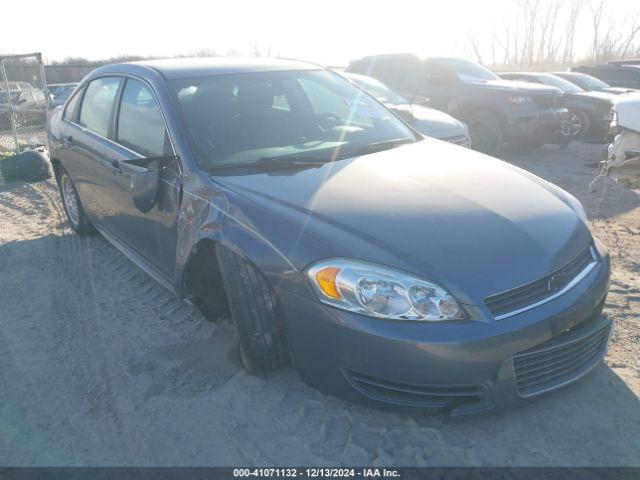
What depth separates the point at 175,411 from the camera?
276 cm

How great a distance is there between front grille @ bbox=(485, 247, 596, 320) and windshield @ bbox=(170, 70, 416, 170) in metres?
1.38

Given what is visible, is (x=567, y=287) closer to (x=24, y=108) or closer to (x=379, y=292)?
(x=379, y=292)

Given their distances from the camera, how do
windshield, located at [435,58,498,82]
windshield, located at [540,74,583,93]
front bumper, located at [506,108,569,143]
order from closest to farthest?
front bumper, located at [506,108,569,143] < windshield, located at [435,58,498,82] < windshield, located at [540,74,583,93]

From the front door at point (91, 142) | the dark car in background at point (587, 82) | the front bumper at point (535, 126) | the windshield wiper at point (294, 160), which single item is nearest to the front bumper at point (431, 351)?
the windshield wiper at point (294, 160)

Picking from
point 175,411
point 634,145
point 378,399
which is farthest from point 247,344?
point 634,145

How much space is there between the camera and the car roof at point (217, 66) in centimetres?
367

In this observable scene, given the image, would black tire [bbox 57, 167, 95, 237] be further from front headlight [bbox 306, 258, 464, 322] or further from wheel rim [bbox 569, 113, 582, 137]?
wheel rim [bbox 569, 113, 582, 137]

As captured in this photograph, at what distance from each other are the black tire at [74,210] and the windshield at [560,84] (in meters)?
10.6

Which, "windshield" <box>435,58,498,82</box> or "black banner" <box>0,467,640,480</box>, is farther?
"windshield" <box>435,58,498,82</box>

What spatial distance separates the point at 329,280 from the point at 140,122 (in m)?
2.05

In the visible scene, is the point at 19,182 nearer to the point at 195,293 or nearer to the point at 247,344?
the point at 195,293

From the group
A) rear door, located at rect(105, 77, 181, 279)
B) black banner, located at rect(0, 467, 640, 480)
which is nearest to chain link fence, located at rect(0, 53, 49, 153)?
rear door, located at rect(105, 77, 181, 279)

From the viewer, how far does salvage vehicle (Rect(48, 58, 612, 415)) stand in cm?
228

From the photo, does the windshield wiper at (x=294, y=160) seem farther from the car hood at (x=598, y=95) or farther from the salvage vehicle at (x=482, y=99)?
the car hood at (x=598, y=95)
